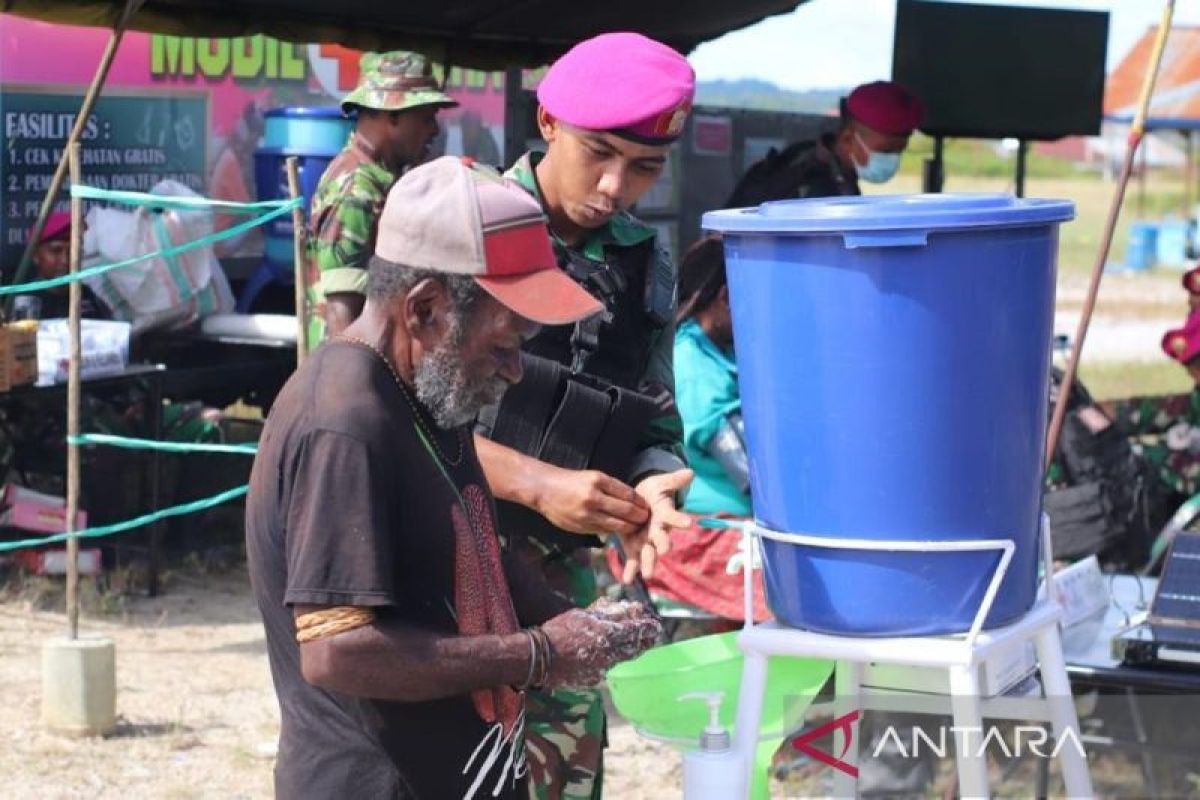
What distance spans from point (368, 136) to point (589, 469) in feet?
11.6

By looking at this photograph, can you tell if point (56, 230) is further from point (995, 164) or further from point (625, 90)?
point (995, 164)

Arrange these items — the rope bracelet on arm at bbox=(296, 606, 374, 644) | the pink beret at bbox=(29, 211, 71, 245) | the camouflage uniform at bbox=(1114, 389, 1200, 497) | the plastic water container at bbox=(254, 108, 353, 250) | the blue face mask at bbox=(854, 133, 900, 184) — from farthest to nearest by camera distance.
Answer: the plastic water container at bbox=(254, 108, 353, 250)
the pink beret at bbox=(29, 211, 71, 245)
the blue face mask at bbox=(854, 133, 900, 184)
the camouflage uniform at bbox=(1114, 389, 1200, 497)
the rope bracelet on arm at bbox=(296, 606, 374, 644)

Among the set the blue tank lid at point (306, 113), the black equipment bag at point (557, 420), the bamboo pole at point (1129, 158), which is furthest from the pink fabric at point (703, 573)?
the blue tank lid at point (306, 113)

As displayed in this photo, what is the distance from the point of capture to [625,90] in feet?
9.23

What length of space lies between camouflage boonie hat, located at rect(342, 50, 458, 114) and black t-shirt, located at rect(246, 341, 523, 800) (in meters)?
4.20

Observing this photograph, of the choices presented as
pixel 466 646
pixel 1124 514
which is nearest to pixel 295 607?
pixel 466 646

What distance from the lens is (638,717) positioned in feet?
10.4

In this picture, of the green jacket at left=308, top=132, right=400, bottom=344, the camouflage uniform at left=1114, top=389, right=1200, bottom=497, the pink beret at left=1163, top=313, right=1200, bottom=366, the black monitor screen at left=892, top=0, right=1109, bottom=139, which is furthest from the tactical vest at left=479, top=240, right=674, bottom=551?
the black monitor screen at left=892, top=0, right=1109, bottom=139

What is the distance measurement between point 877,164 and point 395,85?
1989mm

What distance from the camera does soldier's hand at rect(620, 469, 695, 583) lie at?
8.94 feet

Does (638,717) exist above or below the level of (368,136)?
below

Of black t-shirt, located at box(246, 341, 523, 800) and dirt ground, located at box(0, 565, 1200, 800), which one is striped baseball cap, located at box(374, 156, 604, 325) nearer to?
black t-shirt, located at box(246, 341, 523, 800)

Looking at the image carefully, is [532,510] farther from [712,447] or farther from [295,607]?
[712,447]

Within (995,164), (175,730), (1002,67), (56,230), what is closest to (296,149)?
(56,230)
